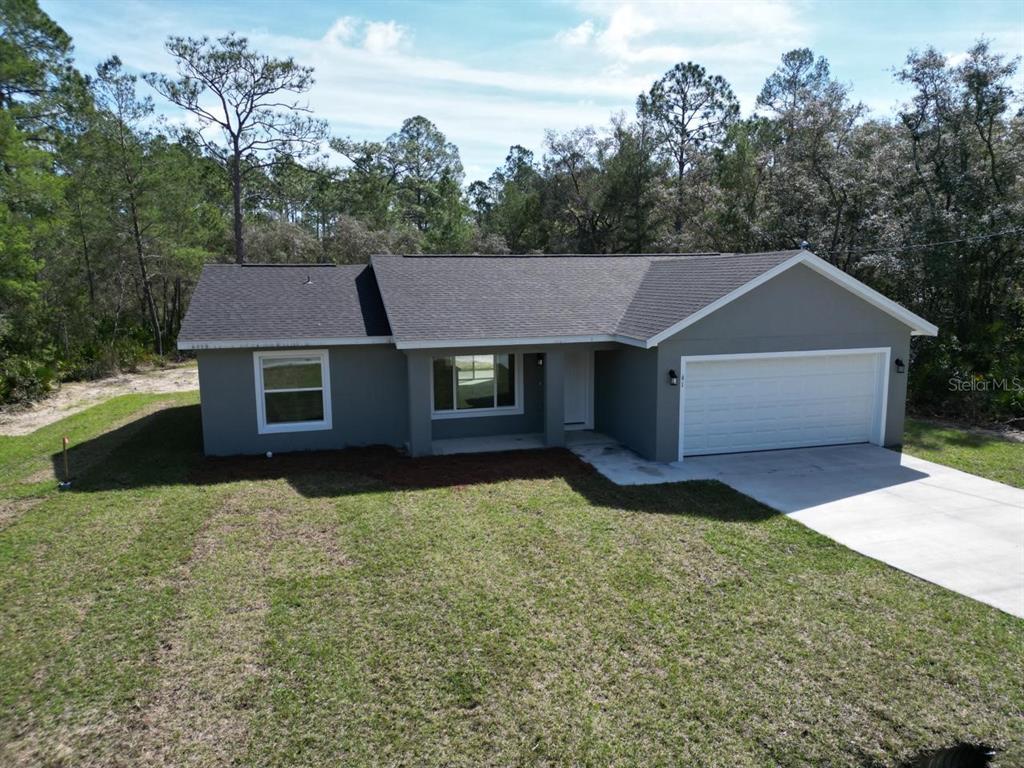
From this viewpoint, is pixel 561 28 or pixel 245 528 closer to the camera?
pixel 245 528

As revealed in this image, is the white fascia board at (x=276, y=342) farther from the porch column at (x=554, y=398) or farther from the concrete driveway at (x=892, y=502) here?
the concrete driveway at (x=892, y=502)

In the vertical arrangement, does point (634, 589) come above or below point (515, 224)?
below

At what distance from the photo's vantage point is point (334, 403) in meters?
13.3

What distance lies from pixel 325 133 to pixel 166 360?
41.3ft

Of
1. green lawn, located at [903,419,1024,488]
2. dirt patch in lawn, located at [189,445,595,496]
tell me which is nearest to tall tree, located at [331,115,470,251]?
dirt patch in lawn, located at [189,445,595,496]

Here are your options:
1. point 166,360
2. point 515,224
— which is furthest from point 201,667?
point 515,224

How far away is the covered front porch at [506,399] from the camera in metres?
13.4

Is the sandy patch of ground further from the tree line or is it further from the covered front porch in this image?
the covered front porch

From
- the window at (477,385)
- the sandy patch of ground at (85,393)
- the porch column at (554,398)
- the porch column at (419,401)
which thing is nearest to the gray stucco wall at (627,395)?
the porch column at (554,398)

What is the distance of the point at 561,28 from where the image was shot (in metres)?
14.6

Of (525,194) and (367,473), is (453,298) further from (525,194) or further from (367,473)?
(525,194)

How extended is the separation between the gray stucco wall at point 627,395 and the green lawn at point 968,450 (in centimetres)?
529

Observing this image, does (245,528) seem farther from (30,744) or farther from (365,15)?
(365,15)

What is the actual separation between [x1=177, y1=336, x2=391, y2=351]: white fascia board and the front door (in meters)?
4.27
